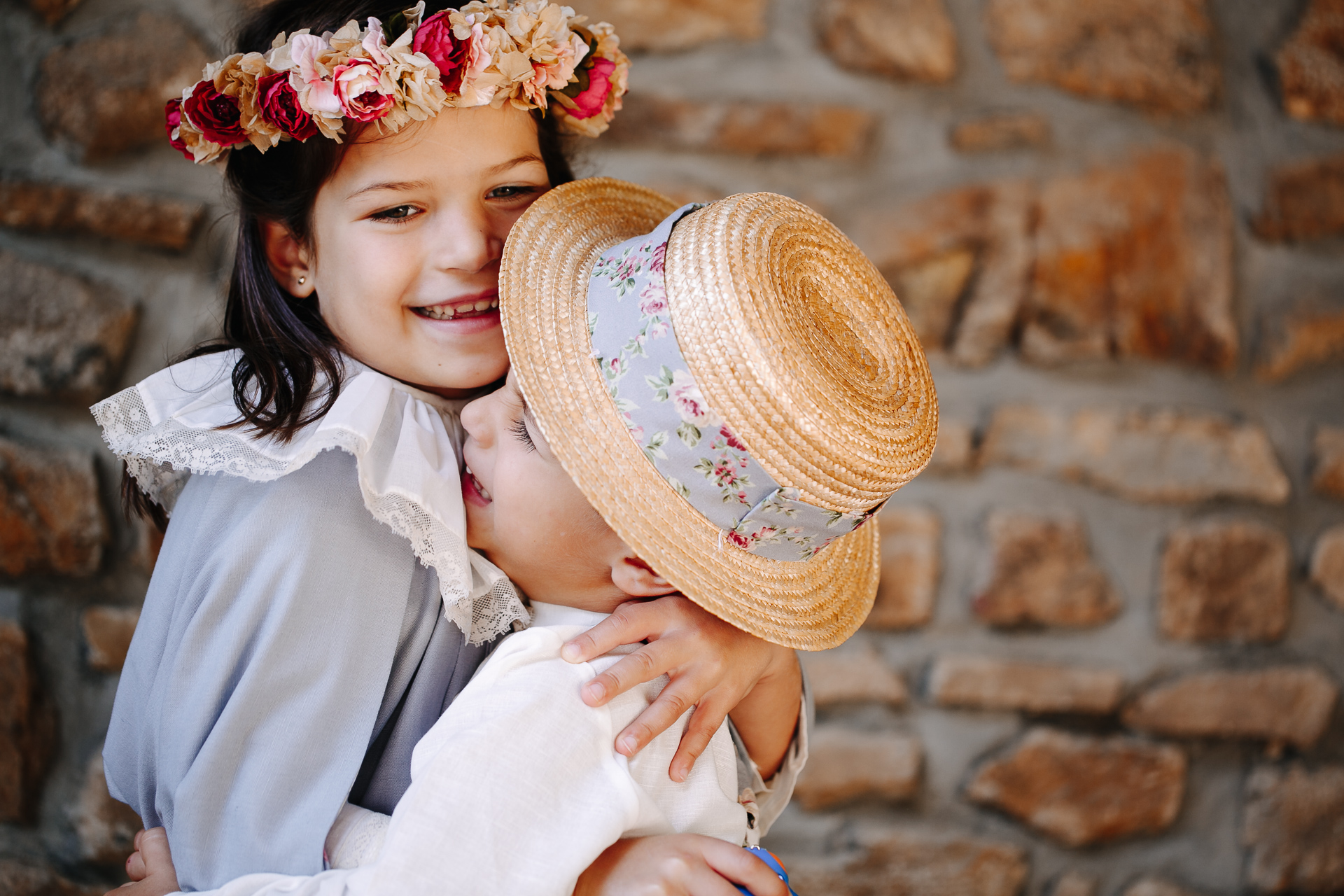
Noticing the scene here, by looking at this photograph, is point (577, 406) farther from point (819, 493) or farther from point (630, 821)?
point (630, 821)

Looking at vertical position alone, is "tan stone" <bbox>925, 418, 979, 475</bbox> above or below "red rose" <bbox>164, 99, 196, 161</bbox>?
below

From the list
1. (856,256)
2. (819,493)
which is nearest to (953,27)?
(856,256)

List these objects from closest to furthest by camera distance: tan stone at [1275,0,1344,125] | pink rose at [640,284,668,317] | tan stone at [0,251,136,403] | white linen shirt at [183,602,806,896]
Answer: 1. white linen shirt at [183,602,806,896]
2. pink rose at [640,284,668,317]
3. tan stone at [0,251,136,403]
4. tan stone at [1275,0,1344,125]

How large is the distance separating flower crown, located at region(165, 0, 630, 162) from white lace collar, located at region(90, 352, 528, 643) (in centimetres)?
27

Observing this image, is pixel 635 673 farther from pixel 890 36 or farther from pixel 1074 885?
pixel 1074 885

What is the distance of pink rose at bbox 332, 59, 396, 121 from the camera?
3.24ft

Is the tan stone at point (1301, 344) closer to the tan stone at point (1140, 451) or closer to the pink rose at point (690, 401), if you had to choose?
the tan stone at point (1140, 451)

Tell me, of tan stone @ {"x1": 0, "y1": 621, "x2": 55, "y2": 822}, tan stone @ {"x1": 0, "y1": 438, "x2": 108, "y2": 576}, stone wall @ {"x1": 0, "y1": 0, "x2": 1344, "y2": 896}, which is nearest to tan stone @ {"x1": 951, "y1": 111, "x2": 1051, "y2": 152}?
stone wall @ {"x1": 0, "y1": 0, "x2": 1344, "y2": 896}

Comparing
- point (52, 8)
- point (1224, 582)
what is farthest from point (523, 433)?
point (1224, 582)

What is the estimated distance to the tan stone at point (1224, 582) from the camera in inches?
73.2

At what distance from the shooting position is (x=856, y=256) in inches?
39.6

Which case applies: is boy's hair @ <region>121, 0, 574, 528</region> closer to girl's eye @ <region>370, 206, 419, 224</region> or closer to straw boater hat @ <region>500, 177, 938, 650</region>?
girl's eye @ <region>370, 206, 419, 224</region>

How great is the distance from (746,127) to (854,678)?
1.02 metres

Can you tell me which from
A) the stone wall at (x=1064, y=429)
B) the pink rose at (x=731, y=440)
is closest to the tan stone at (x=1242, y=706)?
the stone wall at (x=1064, y=429)
